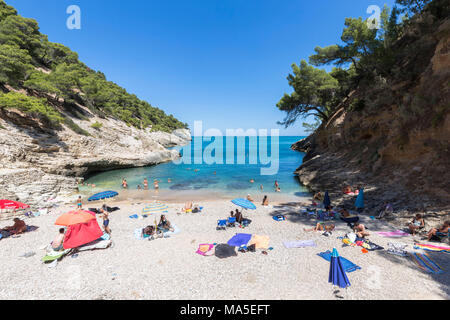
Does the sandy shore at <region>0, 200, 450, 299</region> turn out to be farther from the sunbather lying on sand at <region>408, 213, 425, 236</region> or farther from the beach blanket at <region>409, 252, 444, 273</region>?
the sunbather lying on sand at <region>408, 213, 425, 236</region>

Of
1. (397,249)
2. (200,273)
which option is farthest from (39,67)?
(397,249)

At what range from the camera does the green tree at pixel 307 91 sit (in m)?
27.2

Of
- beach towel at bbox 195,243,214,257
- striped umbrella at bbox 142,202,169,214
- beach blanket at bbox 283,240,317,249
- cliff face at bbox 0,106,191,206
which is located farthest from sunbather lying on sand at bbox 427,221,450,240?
cliff face at bbox 0,106,191,206

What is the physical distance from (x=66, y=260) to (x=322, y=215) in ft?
43.9

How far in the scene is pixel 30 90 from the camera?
25.8 m

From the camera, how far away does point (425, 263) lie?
22.2 feet

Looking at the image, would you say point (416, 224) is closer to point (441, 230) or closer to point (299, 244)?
point (441, 230)

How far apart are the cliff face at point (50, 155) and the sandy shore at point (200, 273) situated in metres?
9.82

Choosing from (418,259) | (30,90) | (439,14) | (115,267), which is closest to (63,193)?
(115,267)

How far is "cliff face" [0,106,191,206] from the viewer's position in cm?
1614

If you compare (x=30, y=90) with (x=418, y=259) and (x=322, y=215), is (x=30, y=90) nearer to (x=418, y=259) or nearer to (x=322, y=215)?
(x=322, y=215)

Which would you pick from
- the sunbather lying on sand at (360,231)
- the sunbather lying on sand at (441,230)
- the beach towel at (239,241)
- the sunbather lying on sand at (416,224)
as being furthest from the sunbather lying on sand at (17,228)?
the sunbather lying on sand at (441,230)
